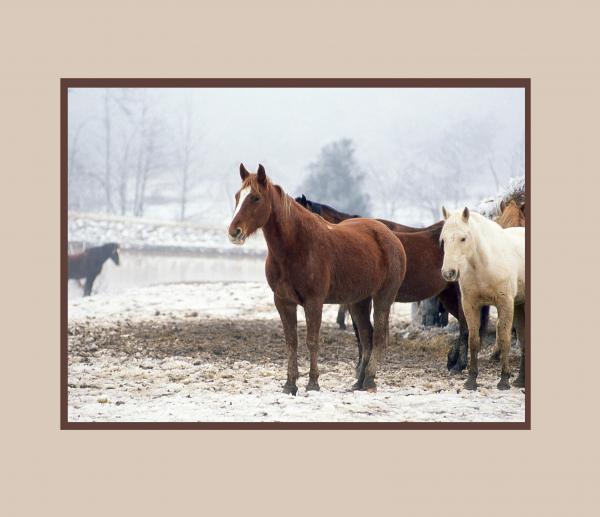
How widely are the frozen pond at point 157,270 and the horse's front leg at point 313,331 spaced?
3.99 metres

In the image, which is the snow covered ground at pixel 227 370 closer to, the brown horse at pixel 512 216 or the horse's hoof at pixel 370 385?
the horse's hoof at pixel 370 385

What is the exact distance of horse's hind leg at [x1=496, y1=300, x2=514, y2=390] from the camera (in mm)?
8281

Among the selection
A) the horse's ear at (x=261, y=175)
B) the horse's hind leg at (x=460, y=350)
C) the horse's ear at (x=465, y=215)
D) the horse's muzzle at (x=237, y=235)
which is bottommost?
the horse's hind leg at (x=460, y=350)

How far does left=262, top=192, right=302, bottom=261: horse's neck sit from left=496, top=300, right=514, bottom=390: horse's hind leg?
230 cm

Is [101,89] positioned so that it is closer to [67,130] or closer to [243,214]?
[67,130]

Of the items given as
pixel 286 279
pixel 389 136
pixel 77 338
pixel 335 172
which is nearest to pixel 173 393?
pixel 286 279

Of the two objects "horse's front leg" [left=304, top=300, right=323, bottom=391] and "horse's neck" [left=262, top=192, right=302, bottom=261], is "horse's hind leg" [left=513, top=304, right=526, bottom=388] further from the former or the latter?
"horse's neck" [left=262, top=192, right=302, bottom=261]

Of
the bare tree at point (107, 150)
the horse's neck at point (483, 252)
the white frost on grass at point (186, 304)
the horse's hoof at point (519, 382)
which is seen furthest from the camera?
the white frost on grass at point (186, 304)

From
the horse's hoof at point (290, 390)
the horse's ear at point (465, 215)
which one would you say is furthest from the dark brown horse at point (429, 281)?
the horse's hoof at point (290, 390)

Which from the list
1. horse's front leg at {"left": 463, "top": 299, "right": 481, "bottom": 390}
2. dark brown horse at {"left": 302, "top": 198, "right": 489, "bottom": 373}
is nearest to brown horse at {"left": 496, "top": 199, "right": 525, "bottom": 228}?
dark brown horse at {"left": 302, "top": 198, "right": 489, "bottom": 373}

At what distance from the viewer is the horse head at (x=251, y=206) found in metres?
7.27

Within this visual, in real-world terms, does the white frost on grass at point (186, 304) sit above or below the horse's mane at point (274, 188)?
below

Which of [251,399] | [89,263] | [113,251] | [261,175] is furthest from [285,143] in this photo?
[251,399]

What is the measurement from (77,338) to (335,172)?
7.03 m
